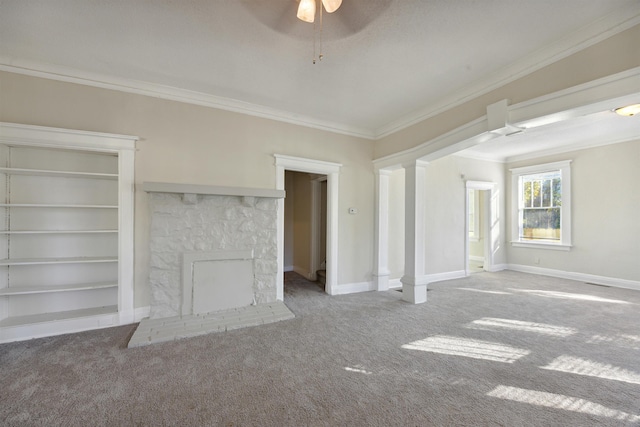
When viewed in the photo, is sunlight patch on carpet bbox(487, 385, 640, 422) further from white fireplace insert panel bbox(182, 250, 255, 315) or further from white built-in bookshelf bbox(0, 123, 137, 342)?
white built-in bookshelf bbox(0, 123, 137, 342)

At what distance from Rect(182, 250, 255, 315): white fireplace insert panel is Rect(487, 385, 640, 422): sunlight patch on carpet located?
272 centimetres

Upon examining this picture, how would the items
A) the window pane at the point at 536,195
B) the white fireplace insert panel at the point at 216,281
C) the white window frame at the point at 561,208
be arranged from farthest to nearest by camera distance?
1. the window pane at the point at 536,195
2. the white window frame at the point at 561,208
3. the white fireplace insert panel at the point at 216,281

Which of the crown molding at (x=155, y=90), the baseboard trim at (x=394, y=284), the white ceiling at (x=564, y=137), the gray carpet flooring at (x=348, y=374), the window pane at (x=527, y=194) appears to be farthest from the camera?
the window pane at (x=527, y=194)

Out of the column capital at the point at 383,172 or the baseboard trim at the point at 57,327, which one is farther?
the column capital at the point at 383,172

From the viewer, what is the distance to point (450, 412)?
64.1 inches

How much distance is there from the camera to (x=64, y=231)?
8.63ft

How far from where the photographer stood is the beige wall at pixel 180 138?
8.71 feet

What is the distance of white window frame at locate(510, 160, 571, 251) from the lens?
5.22m

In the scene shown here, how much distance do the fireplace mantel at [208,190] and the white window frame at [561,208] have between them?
5880 millimetres

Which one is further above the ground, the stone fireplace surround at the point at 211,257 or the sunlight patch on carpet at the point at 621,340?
the stone fireplace surround at the point at 211,257

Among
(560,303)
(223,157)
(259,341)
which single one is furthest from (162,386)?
(560,303)

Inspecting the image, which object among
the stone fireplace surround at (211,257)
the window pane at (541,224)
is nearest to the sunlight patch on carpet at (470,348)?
the stone fireplace surround at (211,257)

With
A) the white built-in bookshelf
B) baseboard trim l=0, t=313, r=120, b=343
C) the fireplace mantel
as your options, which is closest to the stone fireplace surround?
the fireplace mantel

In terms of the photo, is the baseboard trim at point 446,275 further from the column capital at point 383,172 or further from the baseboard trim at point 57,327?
the baseboard trim at point 57,327
